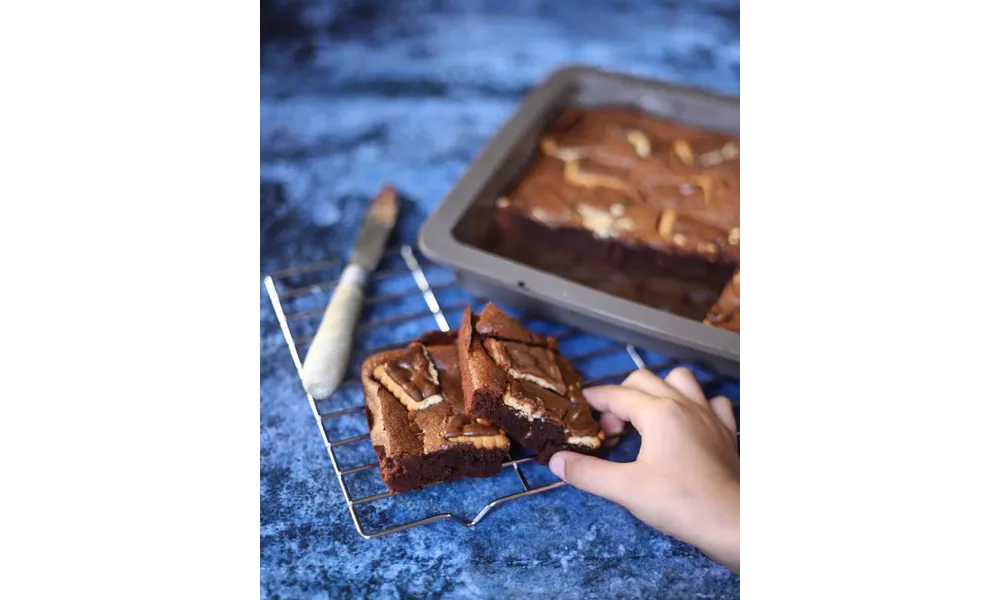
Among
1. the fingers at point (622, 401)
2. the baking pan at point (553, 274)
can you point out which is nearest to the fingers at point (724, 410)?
the baking pan at point (553, 274)

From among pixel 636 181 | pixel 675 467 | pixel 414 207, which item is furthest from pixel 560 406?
pixel 414 207

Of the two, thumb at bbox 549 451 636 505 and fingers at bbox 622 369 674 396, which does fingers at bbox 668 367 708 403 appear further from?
thumb at bbox 549 451 636 505

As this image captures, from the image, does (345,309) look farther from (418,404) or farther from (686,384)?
(686,384)

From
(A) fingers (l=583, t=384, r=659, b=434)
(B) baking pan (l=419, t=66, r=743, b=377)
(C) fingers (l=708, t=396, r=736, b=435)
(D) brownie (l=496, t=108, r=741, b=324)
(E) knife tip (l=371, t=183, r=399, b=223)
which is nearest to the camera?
(A) fingers (l=583, t=384, r=659, b=434)

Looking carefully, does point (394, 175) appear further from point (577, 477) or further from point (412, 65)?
point (577, 477)

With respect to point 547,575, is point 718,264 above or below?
above

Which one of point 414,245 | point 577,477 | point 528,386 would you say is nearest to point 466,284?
point 414,245

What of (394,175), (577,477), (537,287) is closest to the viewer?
(577,477)

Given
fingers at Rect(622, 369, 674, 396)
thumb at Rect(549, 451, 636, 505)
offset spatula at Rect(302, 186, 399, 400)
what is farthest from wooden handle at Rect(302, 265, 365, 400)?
fingers at Rect(622, 369, 674, 396)

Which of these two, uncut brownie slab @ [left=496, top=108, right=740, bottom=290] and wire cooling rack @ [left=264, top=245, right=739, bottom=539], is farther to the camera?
uncut brownie slab @ [left=496, top=108, right=740, bottom=290]
